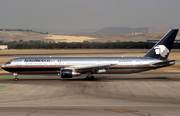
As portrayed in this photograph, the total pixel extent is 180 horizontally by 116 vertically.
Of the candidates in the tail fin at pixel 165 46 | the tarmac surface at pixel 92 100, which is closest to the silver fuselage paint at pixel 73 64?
the tail fin at pixel 165 46

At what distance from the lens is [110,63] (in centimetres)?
4328

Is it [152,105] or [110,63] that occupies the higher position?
[110,63]

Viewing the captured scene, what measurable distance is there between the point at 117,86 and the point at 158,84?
21.2 ft

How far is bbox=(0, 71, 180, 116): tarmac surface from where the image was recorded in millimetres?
21922

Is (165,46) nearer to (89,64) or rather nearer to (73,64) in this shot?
(89,64)

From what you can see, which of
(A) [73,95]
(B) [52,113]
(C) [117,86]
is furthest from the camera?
(C) [117,86]

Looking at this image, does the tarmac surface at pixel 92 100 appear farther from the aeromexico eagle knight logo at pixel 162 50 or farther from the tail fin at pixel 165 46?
the aeromexico eagle knight logo at pixel 162 50

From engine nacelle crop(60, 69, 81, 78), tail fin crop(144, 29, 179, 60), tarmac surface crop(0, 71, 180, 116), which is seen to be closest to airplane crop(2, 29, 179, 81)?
tail fin crop(144, 29, 179, 60)

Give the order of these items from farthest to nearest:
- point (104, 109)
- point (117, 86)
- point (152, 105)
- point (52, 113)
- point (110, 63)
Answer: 1. point (110, 63)
2. point (117, 86)
3. point (152, 105)
4. point (104, 109)
5. point (52, 113)

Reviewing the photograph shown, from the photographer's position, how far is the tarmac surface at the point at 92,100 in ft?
71.9

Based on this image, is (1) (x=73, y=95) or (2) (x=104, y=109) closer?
(2) (x=104, y=109)

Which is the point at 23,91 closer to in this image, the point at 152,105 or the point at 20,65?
the point at 20,65

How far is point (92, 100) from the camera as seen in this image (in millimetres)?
27141

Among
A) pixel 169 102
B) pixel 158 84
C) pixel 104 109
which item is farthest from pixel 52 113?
pixel 158 84
